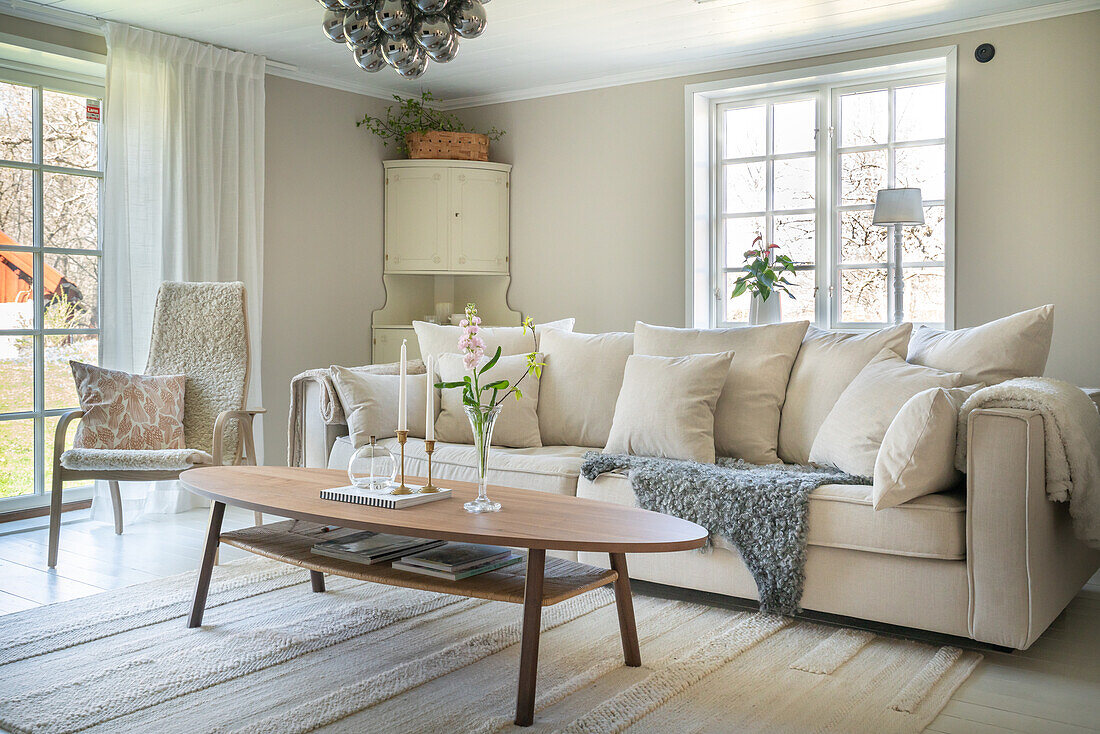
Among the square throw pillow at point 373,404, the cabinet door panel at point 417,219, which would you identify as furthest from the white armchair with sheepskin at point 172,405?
the cabinet door panel at point 417,219

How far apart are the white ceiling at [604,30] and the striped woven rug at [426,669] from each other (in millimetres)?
2665

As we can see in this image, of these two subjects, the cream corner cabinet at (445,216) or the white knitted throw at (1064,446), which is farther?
the cream corner cabinet at (445,216)

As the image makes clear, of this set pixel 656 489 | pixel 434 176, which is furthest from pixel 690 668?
pixel 434 176

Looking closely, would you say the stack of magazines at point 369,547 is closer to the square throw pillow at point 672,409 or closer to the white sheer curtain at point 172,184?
the square throw pillow at point 672,409

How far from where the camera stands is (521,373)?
3980mm

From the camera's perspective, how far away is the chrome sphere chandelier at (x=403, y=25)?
277 cm

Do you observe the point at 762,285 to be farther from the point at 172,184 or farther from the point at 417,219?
the point at 172,184

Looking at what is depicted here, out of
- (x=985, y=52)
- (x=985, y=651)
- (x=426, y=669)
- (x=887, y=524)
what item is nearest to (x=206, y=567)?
(x=426, y=669)

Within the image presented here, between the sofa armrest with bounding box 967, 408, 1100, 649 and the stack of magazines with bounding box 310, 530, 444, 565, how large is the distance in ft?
4.83

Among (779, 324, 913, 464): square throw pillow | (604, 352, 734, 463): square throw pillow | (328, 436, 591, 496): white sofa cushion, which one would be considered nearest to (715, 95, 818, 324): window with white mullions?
(779, 324, 913, 464): square throw pillow

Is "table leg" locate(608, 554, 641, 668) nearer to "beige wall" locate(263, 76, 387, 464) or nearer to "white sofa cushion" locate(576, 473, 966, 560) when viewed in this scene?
"white sofa cushion" locate(576, 473, 966, 560)

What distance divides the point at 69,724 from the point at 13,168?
3239 mm

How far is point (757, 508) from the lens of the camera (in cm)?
279

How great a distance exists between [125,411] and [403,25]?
7.05ft
